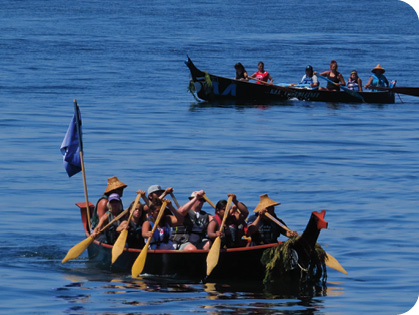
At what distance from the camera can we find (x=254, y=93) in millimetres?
39188

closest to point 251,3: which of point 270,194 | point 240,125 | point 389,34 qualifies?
point 389,34

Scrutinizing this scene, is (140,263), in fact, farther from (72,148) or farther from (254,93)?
(254,93)

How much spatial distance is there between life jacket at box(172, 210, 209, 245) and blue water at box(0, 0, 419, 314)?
2.50 ft

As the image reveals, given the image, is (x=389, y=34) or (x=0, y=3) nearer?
(x=389, y=34)

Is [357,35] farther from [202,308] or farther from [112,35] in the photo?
[202,308]

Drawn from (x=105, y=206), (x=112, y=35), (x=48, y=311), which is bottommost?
(x=48, y=311)

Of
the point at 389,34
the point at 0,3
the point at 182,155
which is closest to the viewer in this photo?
the point at 182,155

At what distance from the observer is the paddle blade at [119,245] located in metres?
16.1

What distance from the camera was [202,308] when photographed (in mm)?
14500

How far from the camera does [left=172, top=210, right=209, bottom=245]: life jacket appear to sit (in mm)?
16234

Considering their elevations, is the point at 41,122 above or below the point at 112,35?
below

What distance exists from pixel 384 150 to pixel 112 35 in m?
38.6

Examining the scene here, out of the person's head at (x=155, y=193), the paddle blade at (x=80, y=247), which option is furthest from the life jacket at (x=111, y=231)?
the person's head at (x=155, y=193)

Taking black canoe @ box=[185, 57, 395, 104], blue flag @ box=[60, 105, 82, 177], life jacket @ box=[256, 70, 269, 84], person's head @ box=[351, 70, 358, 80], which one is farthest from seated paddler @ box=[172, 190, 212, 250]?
person's head @ box=[351, 70, 358, 80]
